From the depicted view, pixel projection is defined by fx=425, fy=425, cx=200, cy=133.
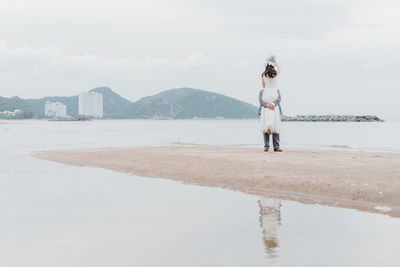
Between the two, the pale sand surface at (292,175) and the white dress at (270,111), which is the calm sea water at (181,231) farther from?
the white dress at (270,111)

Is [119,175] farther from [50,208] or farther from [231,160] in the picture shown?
[50,208]

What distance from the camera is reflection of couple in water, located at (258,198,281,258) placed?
7.66 m

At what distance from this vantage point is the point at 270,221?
9625 mm

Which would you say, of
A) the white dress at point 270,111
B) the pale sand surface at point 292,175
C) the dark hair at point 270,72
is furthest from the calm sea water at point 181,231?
the dark hair at point 270,72

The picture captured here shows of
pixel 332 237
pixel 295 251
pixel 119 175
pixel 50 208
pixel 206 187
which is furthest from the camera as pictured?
pixel 119 175

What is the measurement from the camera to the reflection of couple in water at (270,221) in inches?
302

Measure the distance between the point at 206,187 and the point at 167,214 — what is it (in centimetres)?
507

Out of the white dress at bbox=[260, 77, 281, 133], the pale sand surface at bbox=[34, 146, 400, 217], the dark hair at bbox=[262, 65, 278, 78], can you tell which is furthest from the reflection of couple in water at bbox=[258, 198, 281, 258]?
the dark hair at bbox=[262, 65, 278, 78]

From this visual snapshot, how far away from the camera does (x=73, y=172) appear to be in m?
19.7

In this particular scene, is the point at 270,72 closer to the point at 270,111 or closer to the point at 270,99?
the point at 270,99

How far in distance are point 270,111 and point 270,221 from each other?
13.8m

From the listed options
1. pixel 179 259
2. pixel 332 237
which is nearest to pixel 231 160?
pixel 332 237

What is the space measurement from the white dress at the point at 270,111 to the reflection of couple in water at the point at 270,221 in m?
10.8

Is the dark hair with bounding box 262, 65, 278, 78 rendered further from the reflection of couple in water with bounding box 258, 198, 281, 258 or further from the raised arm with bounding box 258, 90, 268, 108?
the reflection of couple in water with bounding box 258, 198, 281, 258
